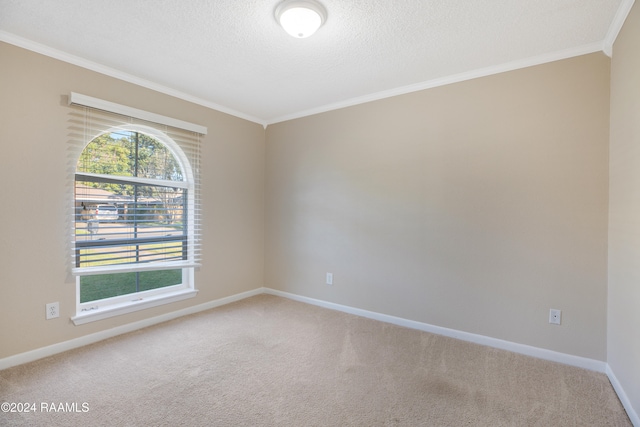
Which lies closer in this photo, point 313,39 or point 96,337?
point 313,39

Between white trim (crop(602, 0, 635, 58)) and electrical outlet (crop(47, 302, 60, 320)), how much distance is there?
4350mm

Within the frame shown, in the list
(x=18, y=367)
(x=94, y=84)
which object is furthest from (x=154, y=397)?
(x=94, y=84)

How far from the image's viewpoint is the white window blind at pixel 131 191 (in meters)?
2.50

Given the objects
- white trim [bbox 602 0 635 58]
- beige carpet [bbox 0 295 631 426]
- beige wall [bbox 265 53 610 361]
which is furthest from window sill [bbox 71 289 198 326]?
white trim [bbox 602 0 635 58]

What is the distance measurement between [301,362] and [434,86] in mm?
2669

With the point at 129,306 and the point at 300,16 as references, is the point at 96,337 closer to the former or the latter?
the point at 129,306

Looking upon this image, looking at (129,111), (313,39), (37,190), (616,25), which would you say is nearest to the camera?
(616,25)

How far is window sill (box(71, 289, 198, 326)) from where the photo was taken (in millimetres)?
2492

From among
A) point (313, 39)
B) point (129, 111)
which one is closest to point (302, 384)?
point (313, 39)

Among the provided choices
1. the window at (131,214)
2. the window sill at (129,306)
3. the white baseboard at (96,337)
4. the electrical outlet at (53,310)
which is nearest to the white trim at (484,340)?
the white baseboard at (96,337)

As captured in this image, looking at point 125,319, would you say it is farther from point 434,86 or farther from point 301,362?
point 434,86

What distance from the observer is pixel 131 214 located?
9.27 feet

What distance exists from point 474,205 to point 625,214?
3.08 feet

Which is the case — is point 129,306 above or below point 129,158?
below
